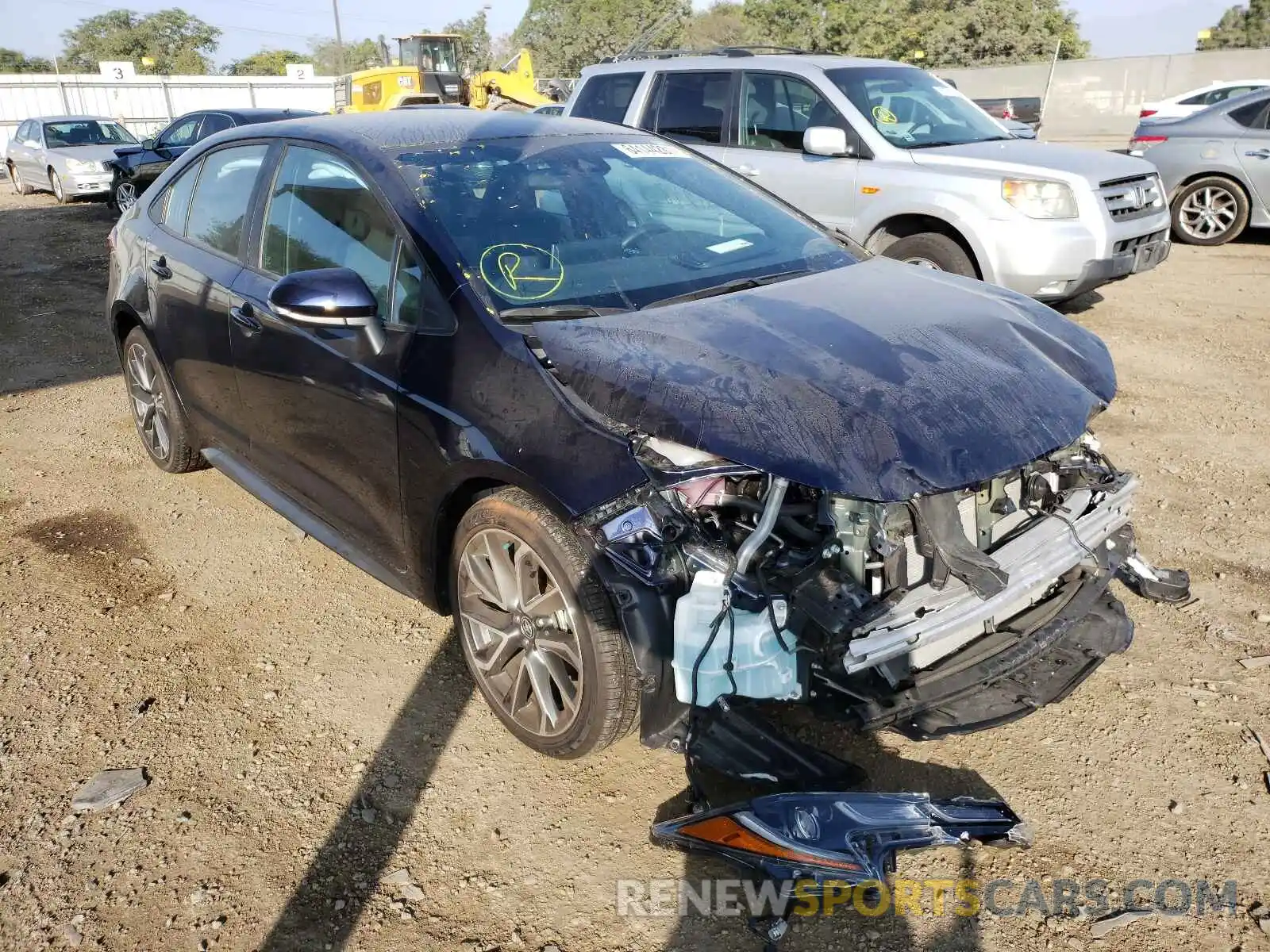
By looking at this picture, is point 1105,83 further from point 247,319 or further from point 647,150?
point 247,319

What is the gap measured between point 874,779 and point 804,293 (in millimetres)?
1514

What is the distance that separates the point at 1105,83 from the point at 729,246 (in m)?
33.0

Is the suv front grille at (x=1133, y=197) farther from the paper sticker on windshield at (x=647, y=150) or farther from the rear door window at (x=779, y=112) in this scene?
the paper sticker on windshield at (x=647, y=150)

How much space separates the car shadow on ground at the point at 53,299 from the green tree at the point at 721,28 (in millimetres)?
44956

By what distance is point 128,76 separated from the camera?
33406 mm

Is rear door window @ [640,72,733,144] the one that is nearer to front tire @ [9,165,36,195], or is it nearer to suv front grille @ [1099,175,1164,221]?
suv front grille @ [1099,175,1164,221]

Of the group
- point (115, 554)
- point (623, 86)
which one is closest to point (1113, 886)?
point (115, 554)

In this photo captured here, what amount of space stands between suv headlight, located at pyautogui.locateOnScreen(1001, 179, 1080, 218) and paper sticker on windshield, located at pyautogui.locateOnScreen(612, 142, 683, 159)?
343 centimetres

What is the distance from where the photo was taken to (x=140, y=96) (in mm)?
32750

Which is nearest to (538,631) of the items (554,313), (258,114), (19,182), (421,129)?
(554,313)

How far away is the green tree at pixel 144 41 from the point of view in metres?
65.7

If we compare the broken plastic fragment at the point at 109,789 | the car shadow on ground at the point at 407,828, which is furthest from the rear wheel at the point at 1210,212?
the broken plastic fragment at the point at 109,789

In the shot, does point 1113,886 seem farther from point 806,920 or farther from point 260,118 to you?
point 260,118

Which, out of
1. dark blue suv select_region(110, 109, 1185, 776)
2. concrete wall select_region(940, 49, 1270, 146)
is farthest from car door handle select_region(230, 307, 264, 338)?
concrete wall select_region(940, 49, 1270, 146)
